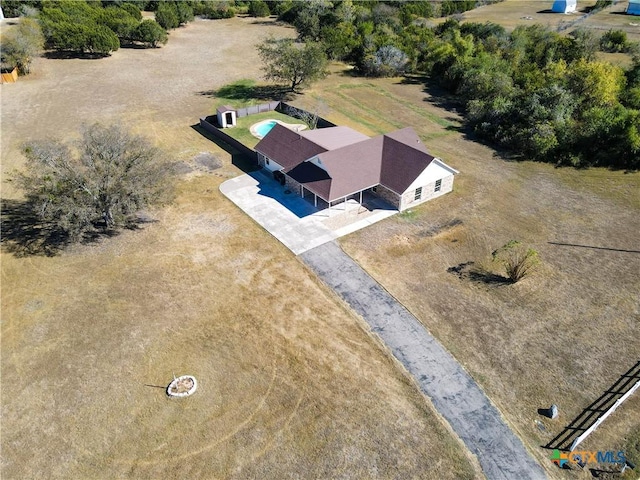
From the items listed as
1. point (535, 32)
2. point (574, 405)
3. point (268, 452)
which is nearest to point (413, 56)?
point (535, 32)

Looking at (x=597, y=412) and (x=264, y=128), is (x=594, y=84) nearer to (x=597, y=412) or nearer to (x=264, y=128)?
(x=264, y=128)

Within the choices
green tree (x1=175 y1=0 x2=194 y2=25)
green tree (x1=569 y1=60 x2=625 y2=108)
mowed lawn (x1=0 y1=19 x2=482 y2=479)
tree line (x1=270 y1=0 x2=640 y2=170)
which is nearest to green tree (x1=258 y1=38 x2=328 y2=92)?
tree line (x1=270 y1=0 x2=640 y2=170)

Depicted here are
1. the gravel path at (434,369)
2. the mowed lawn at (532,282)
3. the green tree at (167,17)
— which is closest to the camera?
the gravel path at (434,369)

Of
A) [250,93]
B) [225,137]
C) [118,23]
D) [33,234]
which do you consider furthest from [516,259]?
[118,23]

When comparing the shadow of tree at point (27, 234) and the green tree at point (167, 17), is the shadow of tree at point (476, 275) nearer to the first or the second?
the shadow of tree at point (27, 234)

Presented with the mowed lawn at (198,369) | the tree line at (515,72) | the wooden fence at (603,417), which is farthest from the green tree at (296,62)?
the wooden fence at (603,417)
